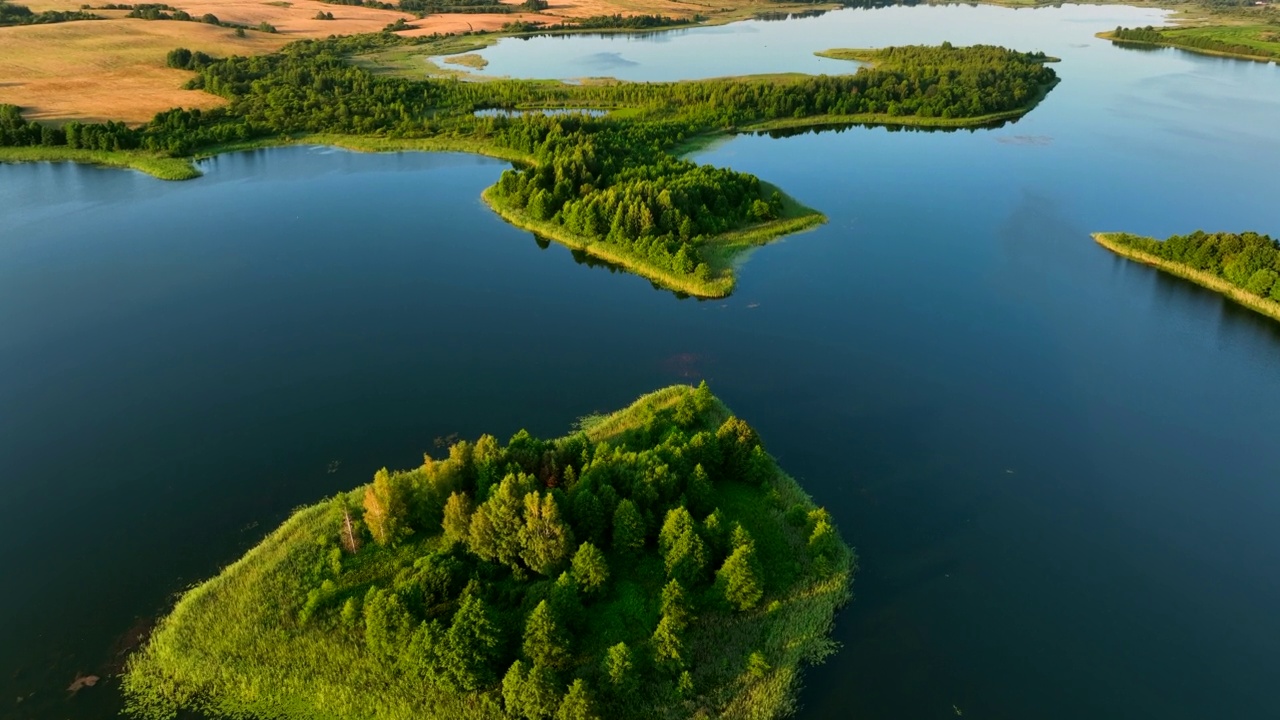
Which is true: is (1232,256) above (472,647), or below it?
above

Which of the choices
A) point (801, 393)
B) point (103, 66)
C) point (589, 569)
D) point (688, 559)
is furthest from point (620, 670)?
point (103, 66)

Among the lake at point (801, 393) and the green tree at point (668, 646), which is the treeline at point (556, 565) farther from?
the lake at point (801, 393)

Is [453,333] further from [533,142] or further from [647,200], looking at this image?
[533,142]

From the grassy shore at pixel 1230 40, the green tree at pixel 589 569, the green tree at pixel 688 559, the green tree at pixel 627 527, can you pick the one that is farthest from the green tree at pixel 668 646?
the grassy shore at pixel 1230 40

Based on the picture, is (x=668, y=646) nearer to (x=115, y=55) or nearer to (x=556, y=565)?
(x=556, y=565)

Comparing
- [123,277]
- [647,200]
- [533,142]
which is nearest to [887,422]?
[647,200]

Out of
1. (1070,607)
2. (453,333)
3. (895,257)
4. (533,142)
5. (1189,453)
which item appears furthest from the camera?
(533,142)
